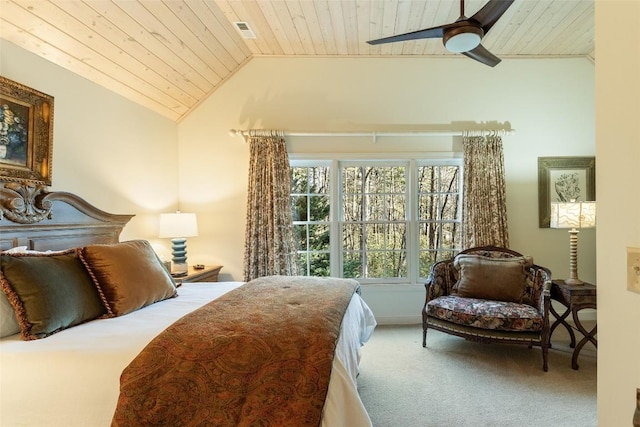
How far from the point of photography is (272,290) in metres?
2.24

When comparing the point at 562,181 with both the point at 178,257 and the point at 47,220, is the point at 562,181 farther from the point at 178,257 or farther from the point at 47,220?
the point at 47,220

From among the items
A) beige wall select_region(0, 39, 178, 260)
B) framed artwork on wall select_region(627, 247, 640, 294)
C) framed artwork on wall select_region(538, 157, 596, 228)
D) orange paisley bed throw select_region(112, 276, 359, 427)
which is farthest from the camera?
framed artwork on wall select_region(538, 157, 596, 228)

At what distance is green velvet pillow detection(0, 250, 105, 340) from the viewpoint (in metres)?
1.56

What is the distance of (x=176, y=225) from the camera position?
335 centimetres

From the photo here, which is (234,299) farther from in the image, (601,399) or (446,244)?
(446,244)

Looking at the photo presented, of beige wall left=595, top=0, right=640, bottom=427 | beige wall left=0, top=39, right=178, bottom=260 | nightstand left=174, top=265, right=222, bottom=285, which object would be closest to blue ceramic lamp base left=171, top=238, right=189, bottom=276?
nightstand left=174, top=265, right=222, bottom=285

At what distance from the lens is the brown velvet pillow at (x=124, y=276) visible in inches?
74.5

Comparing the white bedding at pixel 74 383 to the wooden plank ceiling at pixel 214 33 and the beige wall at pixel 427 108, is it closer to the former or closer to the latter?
the wooden plank ceiling at pixel 214 33

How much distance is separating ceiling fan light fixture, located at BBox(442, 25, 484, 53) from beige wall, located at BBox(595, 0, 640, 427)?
1239mm

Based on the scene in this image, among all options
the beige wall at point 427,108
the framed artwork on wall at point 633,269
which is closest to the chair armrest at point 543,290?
the beige wall at point 427,108

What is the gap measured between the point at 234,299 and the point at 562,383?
258cm

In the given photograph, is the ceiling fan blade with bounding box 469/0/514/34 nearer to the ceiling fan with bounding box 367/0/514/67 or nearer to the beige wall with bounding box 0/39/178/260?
the ceiling fan with bounding box 367/0/514/67

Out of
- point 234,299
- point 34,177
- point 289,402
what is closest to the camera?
point 289,402

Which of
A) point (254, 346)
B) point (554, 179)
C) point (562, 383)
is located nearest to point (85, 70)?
point (254, 346)
